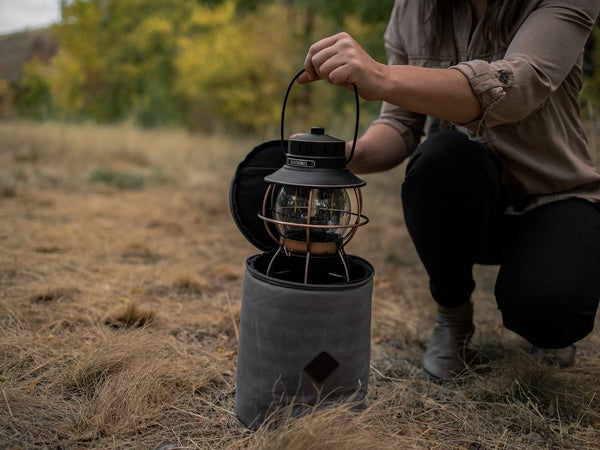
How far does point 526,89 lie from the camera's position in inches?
53.0

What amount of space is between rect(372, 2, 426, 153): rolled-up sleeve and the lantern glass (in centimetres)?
68

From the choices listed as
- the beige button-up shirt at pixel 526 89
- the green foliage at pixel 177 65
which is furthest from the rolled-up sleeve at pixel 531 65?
the green foliage at pixel 177 65

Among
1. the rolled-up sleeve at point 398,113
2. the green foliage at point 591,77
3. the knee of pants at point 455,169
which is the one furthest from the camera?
the green foliage at point 591,77

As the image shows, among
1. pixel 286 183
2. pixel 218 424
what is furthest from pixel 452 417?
pixel 286 183

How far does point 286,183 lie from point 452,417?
3.16 feet

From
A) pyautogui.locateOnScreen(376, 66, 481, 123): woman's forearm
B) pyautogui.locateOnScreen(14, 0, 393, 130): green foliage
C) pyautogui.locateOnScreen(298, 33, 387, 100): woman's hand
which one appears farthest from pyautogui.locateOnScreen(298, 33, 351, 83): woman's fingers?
pyautogui.locateOnScreen(14, 0, 393, 130): green foliage

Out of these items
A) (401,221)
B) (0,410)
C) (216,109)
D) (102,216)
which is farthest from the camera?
(216,109)

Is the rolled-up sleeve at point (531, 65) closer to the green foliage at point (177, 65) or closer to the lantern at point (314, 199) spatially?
the lantern at point (314, 199)

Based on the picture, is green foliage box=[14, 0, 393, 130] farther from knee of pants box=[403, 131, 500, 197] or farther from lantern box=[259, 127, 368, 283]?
lantern box=[259, 127, 368, 283]

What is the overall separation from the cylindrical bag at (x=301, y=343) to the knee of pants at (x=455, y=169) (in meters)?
0.58

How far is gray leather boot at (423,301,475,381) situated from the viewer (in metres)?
1.87

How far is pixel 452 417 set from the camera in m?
1.56

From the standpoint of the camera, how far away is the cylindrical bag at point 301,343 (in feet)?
4.13

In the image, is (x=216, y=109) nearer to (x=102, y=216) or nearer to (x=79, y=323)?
(x=102, y=216)
